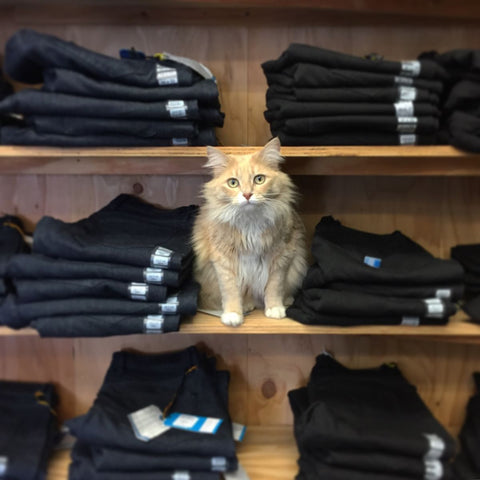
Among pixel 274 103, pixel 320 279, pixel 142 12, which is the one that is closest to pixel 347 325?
pixel 320 279

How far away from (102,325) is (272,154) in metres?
0.66

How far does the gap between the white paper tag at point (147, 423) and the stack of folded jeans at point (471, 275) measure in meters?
0.97

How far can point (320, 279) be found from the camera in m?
1.02

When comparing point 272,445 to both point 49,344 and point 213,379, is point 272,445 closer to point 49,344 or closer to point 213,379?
point 213,379

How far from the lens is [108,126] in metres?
0.94

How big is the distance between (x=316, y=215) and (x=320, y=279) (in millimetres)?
341

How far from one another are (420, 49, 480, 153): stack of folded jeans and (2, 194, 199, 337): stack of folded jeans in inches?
31.8

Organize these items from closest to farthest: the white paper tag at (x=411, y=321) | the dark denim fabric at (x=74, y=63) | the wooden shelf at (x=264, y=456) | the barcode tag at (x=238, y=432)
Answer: the dark denim fabric at (x=74, y=63)
the white paper tag at (x=411, y=321)
the wooden shelf at (x=264, y=456)
the barcode tag at (x=238, y=432)

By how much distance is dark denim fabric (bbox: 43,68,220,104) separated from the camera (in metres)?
0.92

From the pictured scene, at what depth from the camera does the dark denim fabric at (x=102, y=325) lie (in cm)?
97

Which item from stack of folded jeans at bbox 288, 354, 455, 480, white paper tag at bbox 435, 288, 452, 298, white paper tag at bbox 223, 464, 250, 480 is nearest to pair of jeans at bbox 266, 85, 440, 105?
white paper tag at bbox 435, 288, 452, 298

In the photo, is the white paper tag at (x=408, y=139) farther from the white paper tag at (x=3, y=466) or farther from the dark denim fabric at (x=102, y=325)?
the white paper tag at (x=3, y=466)

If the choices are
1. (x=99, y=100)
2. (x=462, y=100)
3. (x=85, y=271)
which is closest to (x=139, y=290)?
(x=85, y=271)

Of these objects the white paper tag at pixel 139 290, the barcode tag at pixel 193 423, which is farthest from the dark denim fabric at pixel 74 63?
the barcode tag at pixel 193 423
